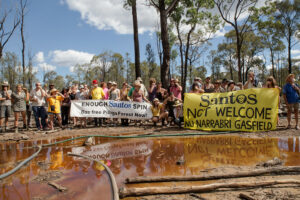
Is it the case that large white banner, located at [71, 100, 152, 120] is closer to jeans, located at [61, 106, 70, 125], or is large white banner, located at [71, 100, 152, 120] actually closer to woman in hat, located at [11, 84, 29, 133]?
jeans, located at [61, 106, 70, 125]

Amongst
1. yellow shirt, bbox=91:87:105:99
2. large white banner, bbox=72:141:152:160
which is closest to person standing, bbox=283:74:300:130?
large white banner, bbox=72:141:152:160

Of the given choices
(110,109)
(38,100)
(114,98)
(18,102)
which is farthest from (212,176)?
(18,102)

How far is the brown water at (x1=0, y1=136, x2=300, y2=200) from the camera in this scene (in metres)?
3.08

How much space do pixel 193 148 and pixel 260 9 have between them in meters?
18.9

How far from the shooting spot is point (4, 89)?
8453 millimetres

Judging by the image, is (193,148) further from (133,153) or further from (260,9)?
(260,9)

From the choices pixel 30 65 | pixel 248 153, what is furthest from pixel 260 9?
pixel 30 65

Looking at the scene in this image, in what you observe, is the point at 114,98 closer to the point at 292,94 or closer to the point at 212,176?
the point at 292,94

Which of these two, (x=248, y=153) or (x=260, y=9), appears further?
(x=260, y=9)

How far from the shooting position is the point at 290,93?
23.3ft

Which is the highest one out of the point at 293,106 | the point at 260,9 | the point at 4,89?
the point at 260,9

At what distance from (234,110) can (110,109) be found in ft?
17.0

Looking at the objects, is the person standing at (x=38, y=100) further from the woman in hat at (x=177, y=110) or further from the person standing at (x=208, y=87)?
the person standing at (x=208, y=87)

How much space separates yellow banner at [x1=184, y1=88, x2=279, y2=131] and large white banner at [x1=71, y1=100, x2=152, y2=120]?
6.76 ft
